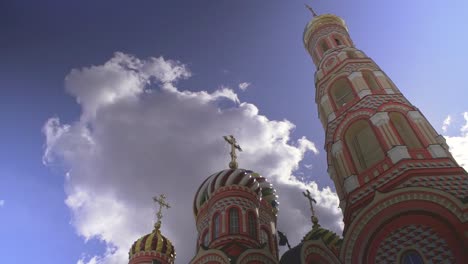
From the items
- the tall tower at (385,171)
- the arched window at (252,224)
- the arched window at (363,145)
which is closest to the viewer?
the tall tower at (385,171)

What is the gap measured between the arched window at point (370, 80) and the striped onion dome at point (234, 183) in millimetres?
7166

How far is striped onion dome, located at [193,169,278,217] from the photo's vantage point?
19266mm

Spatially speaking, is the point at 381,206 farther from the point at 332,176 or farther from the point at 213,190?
the point at 213,190

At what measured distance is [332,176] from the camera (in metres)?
15.8

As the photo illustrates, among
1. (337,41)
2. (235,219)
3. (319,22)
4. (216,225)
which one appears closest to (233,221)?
(235,219)

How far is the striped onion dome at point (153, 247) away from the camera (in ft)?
71.2

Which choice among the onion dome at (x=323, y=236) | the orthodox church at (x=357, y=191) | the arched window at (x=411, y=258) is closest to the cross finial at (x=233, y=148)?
the orthodox church at (x=357, y=191)

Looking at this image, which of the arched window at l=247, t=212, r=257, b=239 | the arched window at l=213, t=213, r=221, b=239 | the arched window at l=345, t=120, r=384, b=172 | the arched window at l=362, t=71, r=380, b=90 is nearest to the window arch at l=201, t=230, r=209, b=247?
the arched window at l=213, t=213, r=221, b=239

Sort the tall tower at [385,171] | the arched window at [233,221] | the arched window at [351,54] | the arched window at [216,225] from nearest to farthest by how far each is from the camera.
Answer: the tall tower at [385,171] → the arched window at [233,221] → the arched window at [216,225] → the arched window at [351,54]

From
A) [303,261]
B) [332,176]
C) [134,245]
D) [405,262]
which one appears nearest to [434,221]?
[405,262]

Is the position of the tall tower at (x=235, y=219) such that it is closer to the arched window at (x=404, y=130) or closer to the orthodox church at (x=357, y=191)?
the orthodox church at (x=357, y=191)

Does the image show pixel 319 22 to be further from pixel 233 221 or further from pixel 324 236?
pixel 233 221

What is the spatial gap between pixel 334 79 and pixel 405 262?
9130mm

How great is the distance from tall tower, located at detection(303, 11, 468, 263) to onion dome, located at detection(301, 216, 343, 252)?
14.8 ft
